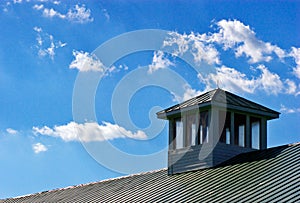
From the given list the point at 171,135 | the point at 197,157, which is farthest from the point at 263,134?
the point at 171,135

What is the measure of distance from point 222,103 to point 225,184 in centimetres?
490

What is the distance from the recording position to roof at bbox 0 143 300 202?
56.6 ft

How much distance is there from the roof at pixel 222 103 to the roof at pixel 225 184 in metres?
2.03

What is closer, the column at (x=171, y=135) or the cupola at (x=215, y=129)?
the cupola at (x=215, y=129)

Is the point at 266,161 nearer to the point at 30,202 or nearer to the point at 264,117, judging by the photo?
the point at 264,117

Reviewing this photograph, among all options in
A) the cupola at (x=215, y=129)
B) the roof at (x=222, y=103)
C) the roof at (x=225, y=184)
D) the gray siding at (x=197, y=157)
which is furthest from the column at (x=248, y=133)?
the roof at (x=225, y=184)

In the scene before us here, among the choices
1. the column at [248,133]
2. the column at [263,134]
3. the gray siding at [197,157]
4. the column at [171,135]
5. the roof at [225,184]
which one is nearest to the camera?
the roof at [225,184]

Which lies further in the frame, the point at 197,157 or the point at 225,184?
the point at 197,157

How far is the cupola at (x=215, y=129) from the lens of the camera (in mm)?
23281

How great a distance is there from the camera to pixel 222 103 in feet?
77.3

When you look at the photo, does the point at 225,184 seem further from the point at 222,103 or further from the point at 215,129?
the point at 222,103

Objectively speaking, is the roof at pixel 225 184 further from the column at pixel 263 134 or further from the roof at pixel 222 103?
the roof at pixel 222 103

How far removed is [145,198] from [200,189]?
2193 mm

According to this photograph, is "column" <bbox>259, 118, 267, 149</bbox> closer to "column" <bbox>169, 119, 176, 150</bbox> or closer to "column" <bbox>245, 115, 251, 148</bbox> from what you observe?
"column" <bbox>245, 115, 251, 148</bbox>
